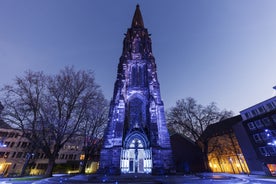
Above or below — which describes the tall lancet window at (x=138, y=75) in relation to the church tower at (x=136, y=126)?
above

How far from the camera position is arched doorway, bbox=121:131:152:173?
18636 millimetres

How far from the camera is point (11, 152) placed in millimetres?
35688

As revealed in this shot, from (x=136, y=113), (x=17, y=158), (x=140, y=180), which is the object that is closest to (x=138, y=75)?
(x=136, y=113)

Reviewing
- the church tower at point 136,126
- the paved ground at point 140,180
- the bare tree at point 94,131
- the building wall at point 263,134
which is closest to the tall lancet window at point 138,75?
the church tower at point 136,126

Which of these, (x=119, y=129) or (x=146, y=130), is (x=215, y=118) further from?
(x=119, y=129)

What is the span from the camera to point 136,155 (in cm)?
1939

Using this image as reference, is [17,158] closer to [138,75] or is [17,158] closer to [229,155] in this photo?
[138,75]

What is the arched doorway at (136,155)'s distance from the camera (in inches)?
734

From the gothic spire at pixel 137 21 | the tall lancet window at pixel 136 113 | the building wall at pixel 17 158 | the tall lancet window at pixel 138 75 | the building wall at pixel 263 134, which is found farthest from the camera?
the gothic spire at pixel 137 21

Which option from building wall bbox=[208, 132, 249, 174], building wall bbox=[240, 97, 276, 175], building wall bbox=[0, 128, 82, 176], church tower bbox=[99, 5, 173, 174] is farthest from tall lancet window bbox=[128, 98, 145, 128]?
building wall bbox=[0, 128, 82, 176]

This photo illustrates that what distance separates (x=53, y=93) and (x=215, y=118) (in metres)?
26.6

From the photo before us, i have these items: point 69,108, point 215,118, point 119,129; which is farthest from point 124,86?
point 215,118

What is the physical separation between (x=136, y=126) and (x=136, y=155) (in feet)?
13.5

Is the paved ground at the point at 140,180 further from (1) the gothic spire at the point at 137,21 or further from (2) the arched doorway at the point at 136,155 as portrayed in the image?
(1) the gothic spire at the point at 137,21
